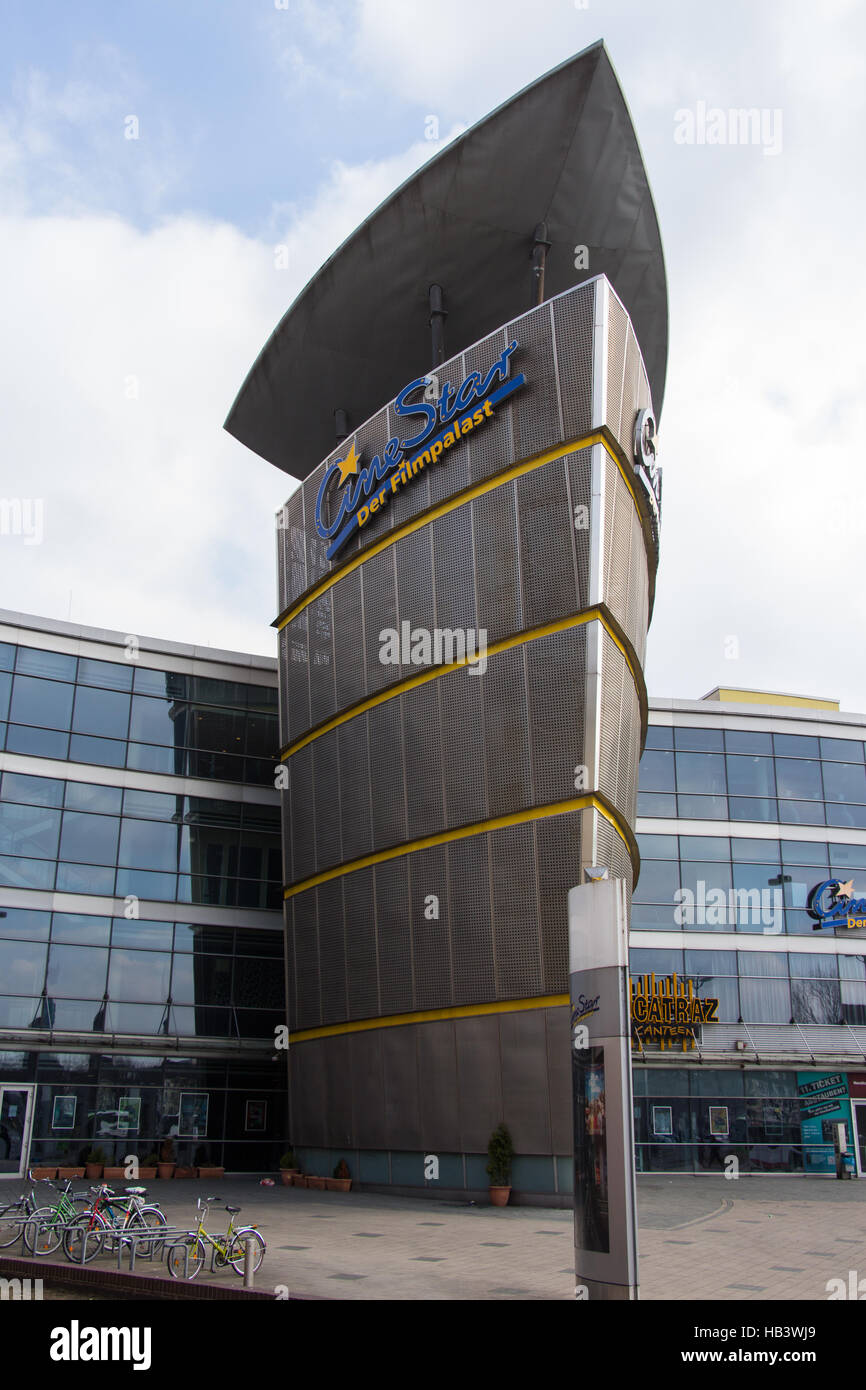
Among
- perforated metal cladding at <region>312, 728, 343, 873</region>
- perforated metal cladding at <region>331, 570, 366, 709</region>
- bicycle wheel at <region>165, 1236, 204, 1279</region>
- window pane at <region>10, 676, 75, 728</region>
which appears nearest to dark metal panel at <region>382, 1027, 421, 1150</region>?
perforated metal cladding at <region>312, 728, 343, 873</region>

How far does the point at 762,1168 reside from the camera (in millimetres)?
36219

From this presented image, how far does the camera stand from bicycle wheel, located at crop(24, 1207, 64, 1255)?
14.6 metres

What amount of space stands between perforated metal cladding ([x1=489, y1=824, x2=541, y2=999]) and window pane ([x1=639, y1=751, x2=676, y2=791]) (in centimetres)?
1745

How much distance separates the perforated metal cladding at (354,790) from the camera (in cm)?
2838

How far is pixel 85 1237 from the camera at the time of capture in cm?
1429

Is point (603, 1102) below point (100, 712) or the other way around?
below

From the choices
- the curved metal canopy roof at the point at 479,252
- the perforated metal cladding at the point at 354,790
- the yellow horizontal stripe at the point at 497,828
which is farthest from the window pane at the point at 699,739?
the perforated metal cladding at the point at 354,790

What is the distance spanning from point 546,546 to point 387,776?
710cm

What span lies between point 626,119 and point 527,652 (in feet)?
47.1

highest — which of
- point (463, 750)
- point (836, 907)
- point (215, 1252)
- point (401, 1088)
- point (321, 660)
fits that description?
point (321, 660)

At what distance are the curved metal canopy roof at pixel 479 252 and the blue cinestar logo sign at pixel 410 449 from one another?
4643 millimetres

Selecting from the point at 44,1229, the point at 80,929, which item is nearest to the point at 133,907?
the point at 80,929

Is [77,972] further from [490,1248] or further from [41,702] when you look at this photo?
[490,1248]

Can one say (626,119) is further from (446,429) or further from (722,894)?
(722,894)
